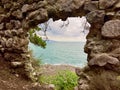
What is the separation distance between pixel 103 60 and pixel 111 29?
56 cm

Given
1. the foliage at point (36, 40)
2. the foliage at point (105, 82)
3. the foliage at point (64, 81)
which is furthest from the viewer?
the foliage at point (64, 81)

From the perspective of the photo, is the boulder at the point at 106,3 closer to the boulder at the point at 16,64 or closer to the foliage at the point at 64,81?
the boulder at the point at 16,64

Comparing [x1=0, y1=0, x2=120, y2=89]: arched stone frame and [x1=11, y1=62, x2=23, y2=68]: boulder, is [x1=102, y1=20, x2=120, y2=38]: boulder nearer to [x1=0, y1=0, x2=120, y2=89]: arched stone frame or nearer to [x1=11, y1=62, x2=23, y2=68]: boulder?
[x1=0, y1=0, x2=120, y2=89]: arched stone frame

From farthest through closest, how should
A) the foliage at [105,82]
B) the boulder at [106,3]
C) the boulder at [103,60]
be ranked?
1. the boulder at [106,3]
2. the boulder at [103,60]
3. the foliage at [105,82]

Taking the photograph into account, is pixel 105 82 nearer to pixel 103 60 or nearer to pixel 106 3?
pixel 103 60

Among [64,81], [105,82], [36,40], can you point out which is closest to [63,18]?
[105,82]

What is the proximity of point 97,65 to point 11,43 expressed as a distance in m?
2.68

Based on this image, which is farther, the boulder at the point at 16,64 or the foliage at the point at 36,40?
the foliage at the point at 36,40

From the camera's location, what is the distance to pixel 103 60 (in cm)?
511


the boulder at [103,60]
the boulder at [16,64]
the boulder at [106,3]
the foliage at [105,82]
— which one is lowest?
the boulder at [16,64]

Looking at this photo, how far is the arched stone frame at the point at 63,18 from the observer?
17.2ft

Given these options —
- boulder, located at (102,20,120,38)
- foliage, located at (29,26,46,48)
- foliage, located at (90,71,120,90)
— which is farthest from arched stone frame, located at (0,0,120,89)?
foliage, located at (29,26,46,48)

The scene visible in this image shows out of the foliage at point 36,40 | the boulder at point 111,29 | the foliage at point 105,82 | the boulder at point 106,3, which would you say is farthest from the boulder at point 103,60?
the foliage at point 36,40

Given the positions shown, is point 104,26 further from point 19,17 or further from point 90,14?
point 19,17
